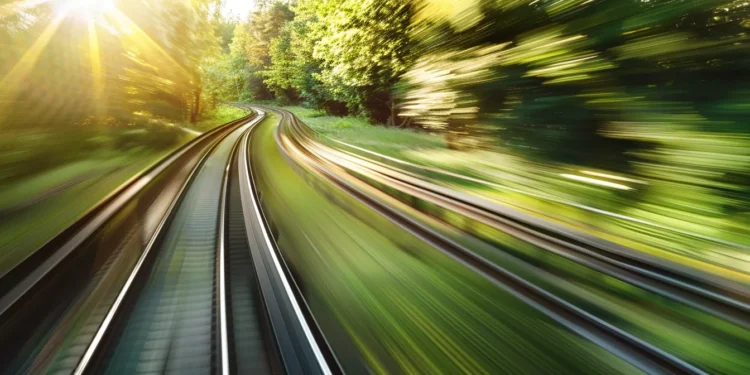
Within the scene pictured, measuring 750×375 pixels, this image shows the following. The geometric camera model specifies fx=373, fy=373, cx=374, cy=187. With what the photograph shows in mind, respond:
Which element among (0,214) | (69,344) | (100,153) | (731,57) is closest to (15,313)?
(69,344)

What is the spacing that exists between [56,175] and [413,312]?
10894mm

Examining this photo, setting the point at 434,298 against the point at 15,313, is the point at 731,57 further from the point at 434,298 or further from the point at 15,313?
the point at 15,313

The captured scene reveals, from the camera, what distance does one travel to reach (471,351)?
137 inches

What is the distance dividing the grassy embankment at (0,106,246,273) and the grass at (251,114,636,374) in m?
4.24

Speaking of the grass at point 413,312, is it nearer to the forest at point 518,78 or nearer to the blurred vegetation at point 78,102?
the forest at point 518,78

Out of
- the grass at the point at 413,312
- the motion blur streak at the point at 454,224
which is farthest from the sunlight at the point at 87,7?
the grass at the point at 413,312

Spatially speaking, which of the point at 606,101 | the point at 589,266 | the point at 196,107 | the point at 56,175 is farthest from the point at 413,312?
the point at 196,107

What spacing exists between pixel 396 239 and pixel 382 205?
5.60ft

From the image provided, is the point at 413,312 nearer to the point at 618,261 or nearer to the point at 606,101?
the point at 618,261

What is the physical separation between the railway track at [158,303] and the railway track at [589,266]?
2.43 meters

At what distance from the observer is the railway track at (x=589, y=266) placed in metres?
3.34

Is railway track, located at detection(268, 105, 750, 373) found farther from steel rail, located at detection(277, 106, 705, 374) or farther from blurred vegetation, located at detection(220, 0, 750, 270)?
blurred vegetation, located at detection(220, 0, 750, 270)

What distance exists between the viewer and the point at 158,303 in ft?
14.7

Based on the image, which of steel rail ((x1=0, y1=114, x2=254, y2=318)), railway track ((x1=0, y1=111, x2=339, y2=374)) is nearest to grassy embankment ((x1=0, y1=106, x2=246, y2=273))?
steel rail ((x1=0, y1=114, x2=254, y2=318))
